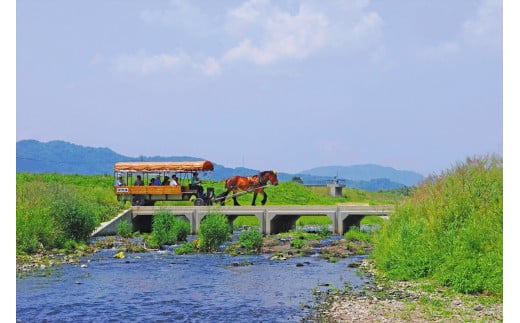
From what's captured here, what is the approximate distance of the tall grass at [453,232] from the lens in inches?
779

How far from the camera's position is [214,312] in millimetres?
18734

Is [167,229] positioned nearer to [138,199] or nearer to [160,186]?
[160,186]

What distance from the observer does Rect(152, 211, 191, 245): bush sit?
124ft

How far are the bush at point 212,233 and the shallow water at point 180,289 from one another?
2796 millimetres

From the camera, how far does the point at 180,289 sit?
22.8 metres

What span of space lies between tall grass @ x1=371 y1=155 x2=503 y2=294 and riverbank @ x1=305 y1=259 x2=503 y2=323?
2.66 ft

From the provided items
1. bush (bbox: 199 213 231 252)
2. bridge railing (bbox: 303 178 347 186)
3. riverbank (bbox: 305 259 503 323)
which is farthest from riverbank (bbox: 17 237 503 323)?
bridge railing (bbox: 303 178 347 186)

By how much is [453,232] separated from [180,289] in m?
9.30

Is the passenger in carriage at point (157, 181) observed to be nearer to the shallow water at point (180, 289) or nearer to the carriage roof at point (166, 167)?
the carriage roof at point (166, 167)

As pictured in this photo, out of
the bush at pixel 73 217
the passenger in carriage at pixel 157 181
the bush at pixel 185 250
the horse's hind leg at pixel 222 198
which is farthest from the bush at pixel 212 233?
the horse's hind leg at pixel 222 198

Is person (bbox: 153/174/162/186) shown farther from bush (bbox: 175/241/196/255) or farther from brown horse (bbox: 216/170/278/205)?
bush (bbox: 175/241/196/255)

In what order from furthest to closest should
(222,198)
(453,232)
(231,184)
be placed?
(231,184) < (222,198) < (453,232)

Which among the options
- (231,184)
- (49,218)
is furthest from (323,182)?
(49,218)
